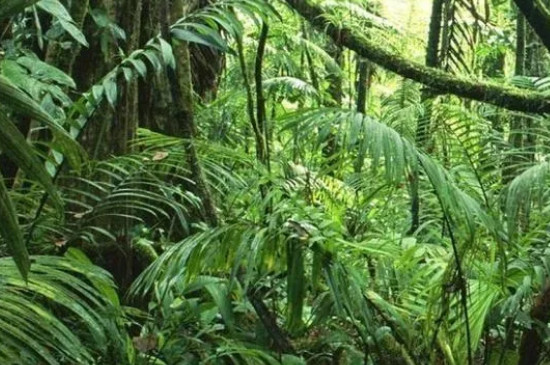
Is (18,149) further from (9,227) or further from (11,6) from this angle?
(11,6)

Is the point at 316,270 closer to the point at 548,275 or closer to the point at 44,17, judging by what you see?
the point at 548,275

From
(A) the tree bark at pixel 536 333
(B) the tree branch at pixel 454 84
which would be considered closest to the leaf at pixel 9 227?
(A) the tree bark at pixel 536 333

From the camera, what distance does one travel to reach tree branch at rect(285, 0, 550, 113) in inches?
119

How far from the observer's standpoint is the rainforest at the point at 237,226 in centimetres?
171

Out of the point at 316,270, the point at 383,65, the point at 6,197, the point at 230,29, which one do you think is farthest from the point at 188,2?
the point at 6,197

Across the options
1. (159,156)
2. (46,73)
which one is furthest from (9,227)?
(46,73)

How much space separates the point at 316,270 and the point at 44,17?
1723 mm

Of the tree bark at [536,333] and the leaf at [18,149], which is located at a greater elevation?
the leaf at [18,149]

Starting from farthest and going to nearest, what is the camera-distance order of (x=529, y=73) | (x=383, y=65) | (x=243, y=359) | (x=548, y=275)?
(x=529, y=73) → (x=383, y=65) → (x=548, y=275) → (x=243, y=359)

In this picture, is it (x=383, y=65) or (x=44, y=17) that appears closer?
(x=44, y=17)

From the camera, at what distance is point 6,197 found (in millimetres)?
1023

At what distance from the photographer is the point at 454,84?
314cm

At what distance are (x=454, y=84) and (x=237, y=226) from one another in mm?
1639

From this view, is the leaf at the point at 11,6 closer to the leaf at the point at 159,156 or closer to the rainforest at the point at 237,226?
the rainforest at the point at 237,226
